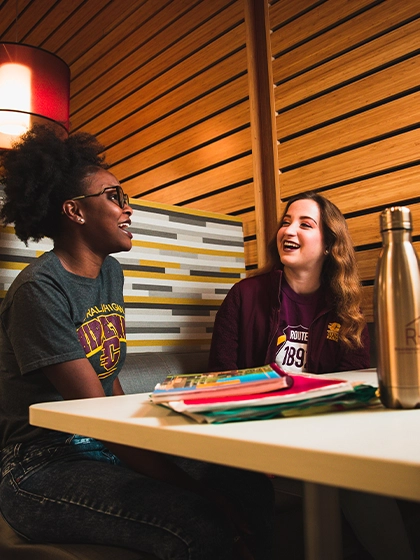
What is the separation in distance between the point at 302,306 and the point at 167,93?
7.41 ft

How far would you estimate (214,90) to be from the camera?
3670 millimetres

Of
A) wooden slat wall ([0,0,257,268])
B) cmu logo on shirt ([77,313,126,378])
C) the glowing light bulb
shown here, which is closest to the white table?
cmu logo on shirt ([77,313,126,378])

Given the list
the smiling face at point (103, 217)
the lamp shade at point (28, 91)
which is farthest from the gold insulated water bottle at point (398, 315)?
the lamp shade at point (28, 91)

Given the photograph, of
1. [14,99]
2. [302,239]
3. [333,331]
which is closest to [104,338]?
[333,331]

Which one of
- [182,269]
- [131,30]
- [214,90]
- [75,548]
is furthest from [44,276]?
[131,30]

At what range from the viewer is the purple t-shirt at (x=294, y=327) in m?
2.43

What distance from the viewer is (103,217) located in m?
1.86

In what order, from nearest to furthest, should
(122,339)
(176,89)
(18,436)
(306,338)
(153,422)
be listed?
(153,422) → (18,436) → (122,339) → (306,338) → (176,89)

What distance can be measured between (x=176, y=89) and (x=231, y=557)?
136 inches

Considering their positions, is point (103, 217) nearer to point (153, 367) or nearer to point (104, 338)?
point (104, 338)

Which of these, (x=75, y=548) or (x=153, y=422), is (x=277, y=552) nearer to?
(x=75, y=548)

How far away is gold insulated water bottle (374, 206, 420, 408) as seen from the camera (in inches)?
32.8

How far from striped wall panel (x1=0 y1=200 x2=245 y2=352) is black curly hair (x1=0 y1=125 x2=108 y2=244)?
0.85 m

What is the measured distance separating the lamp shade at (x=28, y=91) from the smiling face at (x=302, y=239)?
4.88 ft
